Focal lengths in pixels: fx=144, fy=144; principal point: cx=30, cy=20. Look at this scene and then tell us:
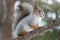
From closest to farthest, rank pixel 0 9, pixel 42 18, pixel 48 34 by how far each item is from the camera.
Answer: pixel 0 9 → pixel 48 34 → pixel 42 18

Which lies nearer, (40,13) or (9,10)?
(9,10)

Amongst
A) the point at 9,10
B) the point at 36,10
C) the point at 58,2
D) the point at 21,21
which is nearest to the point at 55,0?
the point at 58,2

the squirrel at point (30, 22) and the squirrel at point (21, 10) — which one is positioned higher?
the squirrel at point (21, 10)

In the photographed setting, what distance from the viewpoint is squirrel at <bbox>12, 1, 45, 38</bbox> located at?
2.75 feet

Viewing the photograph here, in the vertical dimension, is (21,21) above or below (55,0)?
below

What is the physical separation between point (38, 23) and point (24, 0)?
6.6 inches

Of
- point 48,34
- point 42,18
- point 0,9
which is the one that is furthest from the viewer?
point 42,18

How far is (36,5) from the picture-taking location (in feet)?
2.80

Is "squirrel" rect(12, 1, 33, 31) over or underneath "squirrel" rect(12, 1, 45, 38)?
over

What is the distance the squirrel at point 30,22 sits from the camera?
0.84m

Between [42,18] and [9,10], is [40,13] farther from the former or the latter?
[9,10]

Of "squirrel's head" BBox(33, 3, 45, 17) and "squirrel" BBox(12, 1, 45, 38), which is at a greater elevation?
"squirrel's head" BBox(33, 3, 45, 17)

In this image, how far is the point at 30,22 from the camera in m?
0.91

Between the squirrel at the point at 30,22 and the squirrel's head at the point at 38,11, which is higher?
the squirrel's head at the point at 38,11
